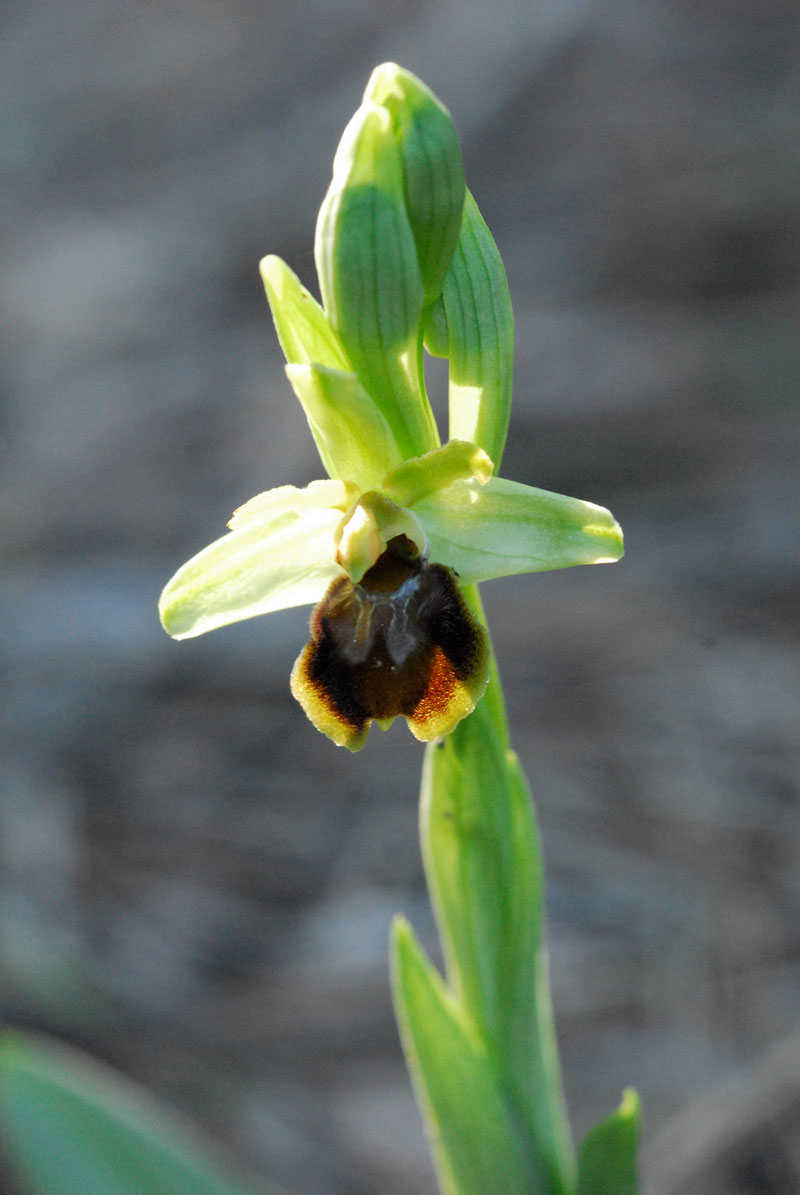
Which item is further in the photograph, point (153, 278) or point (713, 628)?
point (153, 278)

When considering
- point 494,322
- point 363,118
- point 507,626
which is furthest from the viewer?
point 507,626

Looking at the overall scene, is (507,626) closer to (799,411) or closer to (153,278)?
(799,411)

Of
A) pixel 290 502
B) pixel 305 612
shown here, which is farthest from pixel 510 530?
pixel 305 612

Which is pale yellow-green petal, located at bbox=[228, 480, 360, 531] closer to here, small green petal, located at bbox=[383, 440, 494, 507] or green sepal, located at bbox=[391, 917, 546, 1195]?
small green petal, located at bbox=[383, 440, 494, 507]

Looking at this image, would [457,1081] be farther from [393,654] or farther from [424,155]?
[424,155]

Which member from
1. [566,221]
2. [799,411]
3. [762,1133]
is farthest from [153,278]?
[762,1133]

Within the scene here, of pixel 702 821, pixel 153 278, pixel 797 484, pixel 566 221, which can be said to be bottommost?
pixel 702 821
